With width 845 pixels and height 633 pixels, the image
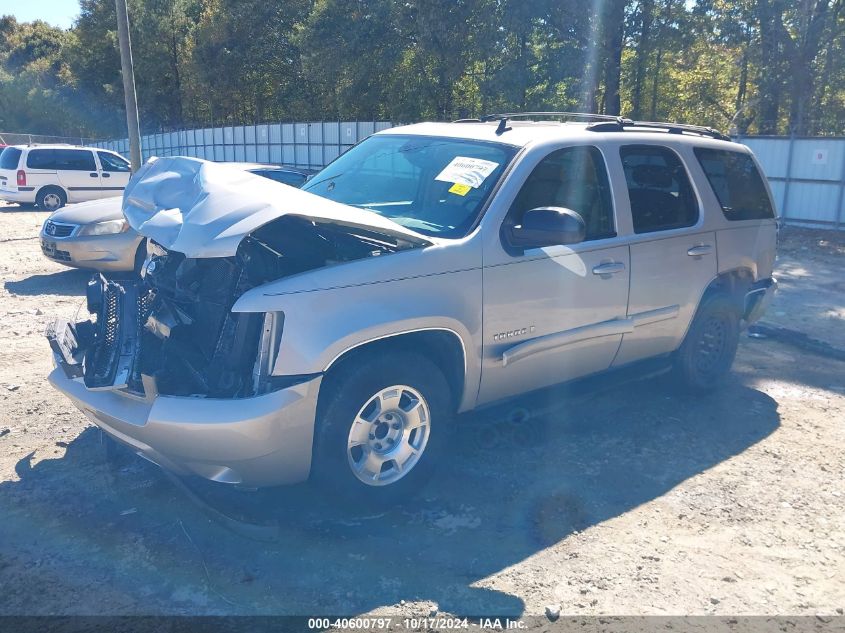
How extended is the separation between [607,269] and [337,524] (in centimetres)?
226

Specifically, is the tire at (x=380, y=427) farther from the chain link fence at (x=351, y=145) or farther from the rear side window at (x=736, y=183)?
the chain link fence at (x=351, y=145)

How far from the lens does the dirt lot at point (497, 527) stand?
10.9 feet

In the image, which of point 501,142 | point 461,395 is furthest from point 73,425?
point 501,142

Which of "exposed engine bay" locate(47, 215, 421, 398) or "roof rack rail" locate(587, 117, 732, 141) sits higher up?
"roof rack rail" locate(587, 117, 732, 141)

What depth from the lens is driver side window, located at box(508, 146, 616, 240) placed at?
4418 millimetres

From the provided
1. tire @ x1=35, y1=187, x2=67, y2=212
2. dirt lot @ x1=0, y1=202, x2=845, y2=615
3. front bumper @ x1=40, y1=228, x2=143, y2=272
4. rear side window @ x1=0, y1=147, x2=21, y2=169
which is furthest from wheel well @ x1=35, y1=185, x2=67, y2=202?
dirt lot @ x1=0, y1=202, x2=845, y2=615

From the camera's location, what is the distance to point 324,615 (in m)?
3.16

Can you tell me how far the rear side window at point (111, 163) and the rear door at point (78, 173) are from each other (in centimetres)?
22

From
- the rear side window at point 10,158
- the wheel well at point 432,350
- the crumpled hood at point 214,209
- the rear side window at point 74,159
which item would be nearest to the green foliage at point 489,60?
the rear side window at point 74,159

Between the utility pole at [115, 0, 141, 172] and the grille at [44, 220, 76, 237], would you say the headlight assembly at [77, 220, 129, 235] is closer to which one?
the grille at [44, 220, 76, 237]

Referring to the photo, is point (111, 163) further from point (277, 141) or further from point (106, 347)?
point (106, 347)

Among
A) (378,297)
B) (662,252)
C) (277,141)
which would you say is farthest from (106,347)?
(277,141)

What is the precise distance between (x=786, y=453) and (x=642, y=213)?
185 centimetres

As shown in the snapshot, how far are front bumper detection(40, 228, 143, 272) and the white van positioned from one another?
10.2 meters
